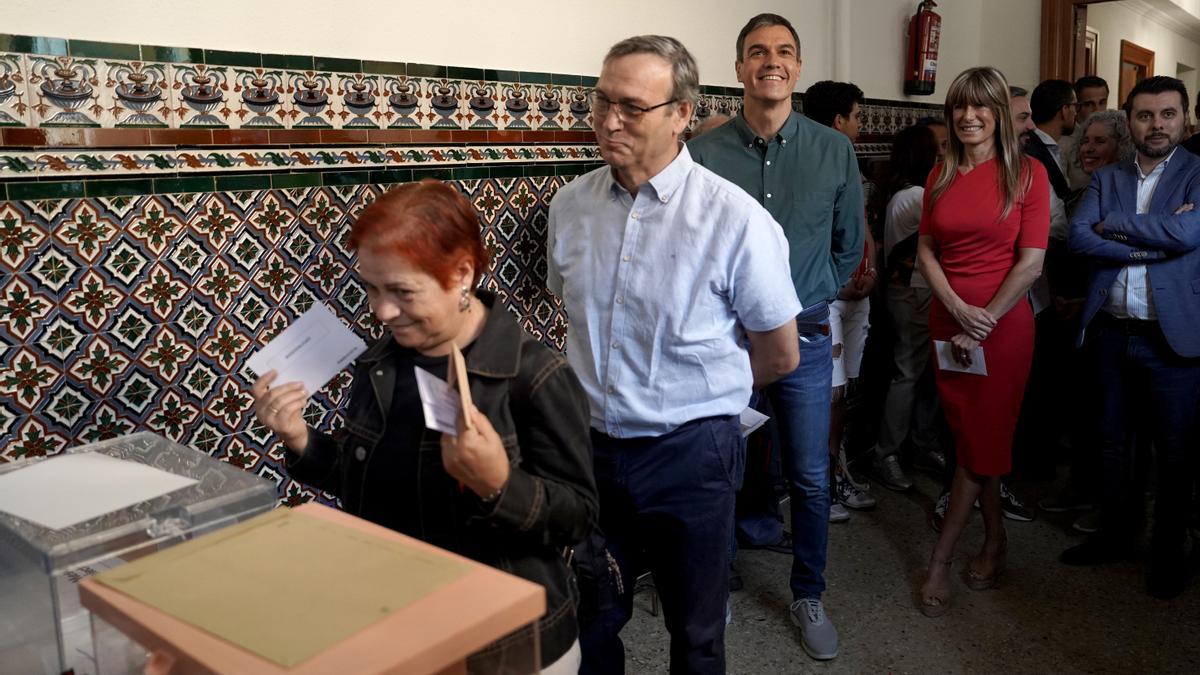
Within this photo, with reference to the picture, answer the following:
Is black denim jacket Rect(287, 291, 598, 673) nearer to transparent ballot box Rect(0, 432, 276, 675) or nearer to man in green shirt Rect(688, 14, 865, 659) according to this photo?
transparent ballot box Rect(0, 432, 276, 675)

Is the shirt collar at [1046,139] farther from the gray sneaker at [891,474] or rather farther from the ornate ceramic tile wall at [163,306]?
the ornate ceramic tile wall at [163,306]

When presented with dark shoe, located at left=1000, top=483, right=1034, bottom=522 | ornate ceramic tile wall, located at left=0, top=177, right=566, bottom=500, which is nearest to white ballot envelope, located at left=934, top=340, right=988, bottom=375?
dark shoe, located at left=1000, top=483, right=1034, bottom=522

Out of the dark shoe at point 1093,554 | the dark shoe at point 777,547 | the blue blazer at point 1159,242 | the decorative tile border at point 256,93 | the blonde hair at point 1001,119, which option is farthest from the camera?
the dark shoe at point 777,547

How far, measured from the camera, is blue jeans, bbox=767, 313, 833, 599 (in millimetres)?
2881

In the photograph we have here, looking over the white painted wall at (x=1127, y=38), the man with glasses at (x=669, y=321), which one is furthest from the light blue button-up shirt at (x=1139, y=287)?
the white painted wall at (x=1127, y=38)

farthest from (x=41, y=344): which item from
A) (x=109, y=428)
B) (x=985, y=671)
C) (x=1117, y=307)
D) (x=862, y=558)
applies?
(x=1117, y=307)

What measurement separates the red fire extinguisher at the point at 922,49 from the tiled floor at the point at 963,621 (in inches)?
96.4

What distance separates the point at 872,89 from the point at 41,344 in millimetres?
3979

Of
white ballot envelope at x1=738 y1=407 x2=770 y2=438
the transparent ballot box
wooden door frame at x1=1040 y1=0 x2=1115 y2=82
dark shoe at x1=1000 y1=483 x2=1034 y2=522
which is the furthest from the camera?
wooden door frame at x1=1040 y1=0 x2=1115 y2=82

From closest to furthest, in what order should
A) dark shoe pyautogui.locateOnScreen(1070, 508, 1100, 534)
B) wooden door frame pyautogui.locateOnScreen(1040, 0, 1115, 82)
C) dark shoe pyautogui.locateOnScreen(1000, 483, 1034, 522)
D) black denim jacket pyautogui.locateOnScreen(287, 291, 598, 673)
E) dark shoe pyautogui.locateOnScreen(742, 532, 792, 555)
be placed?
black denim jacket pyautogui.locateOnScreen(287, 291, 598, 673)
dark shoe pyautogui.locateOnScreen(742, 532, 792, 555)
dark shoe pyautogui.locateOnScreen(1070, 508, 1100, 534)
dark shoe pyautogui.locateOnScreen(1000, 483, 1034, 522)
wooden door frame pyautogui.locateOnScreen(1040, 0, 1115, 82)

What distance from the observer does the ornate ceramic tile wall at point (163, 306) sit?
187 cm

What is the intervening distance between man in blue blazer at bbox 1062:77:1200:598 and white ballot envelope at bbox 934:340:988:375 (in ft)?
1.90

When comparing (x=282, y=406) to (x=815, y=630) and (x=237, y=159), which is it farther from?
(x=815, y=630)

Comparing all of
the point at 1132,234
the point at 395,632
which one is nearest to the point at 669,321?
the point at 395,632
